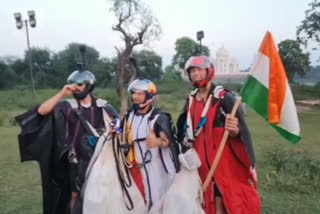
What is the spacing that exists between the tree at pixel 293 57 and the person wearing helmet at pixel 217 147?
116ft

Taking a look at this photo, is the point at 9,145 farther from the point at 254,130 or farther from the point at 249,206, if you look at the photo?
the point at 249,206

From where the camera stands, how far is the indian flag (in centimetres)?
359

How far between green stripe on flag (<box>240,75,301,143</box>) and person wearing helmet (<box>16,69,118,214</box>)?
1.32 metres

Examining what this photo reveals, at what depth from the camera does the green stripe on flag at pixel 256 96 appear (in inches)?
145

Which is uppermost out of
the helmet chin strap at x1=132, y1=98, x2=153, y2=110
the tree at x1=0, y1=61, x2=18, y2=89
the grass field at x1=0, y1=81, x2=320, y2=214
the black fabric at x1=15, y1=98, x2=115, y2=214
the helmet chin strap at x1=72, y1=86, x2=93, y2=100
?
the helmet chin strap at x1=72, y1=86, x2=93, y2=100

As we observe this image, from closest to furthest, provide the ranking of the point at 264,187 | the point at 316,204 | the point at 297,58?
the point at 316,204, the point at 264,187, the point at 297,58

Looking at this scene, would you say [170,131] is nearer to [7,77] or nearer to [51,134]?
[51,134]

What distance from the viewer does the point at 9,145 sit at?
13711mm

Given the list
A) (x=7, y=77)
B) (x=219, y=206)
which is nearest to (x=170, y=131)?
(x=219, y=206)

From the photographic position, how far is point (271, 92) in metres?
3.65

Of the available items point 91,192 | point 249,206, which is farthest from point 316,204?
point 91,192

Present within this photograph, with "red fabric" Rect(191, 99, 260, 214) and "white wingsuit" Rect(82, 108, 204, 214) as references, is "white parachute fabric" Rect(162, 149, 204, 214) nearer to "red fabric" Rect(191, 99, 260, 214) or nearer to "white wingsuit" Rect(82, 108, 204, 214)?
"white wingsuit" Rect(82, 108, 204, 214)

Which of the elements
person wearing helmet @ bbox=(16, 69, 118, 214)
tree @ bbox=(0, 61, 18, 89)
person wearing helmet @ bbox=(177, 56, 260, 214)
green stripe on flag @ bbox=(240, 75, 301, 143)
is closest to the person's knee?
person wearing helmet @ bbox=(177, 56, 260, 214)

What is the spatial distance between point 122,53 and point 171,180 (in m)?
18.1
